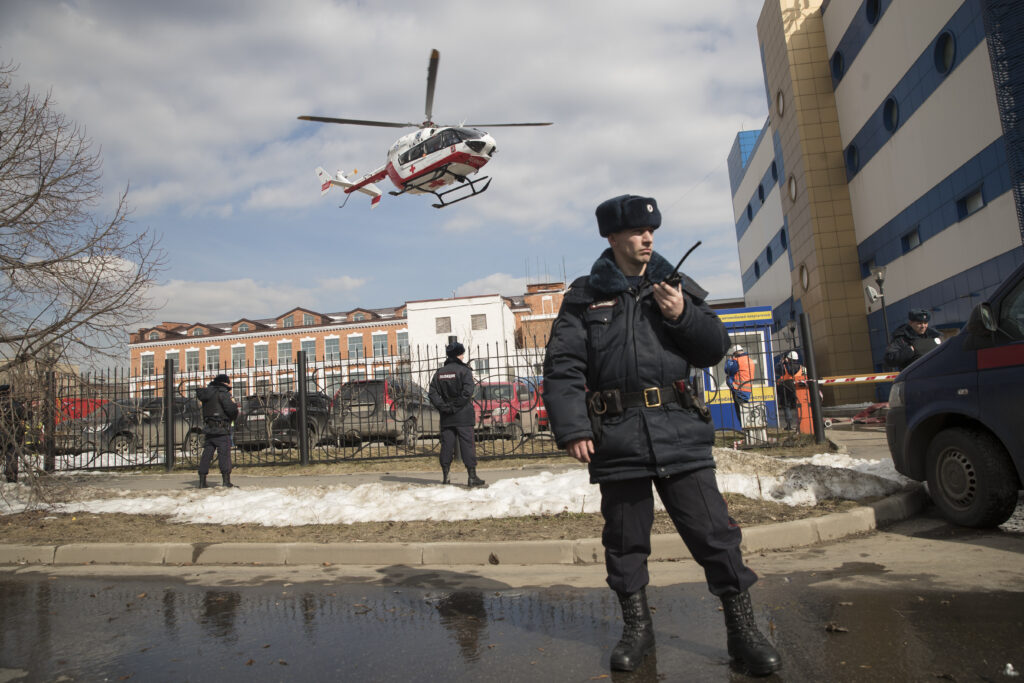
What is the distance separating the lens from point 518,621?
3.64 m

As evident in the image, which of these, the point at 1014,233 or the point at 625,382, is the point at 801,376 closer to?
the point at 1014,233

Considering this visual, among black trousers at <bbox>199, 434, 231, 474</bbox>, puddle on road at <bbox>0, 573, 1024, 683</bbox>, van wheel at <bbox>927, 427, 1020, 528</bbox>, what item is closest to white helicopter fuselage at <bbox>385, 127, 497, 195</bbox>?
black trousers at <bbox>199, 434, 231, 474</bbox>

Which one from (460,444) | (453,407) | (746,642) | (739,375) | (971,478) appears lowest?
(746,642)

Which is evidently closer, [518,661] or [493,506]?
[518,661]

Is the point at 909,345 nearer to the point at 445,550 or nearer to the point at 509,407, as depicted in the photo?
the point at 445,550

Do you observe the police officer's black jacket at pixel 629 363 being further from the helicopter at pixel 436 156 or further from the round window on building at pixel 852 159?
the round window on building at pixel 852 159

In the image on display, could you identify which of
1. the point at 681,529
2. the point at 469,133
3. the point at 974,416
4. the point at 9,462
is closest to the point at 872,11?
the point at 469,133

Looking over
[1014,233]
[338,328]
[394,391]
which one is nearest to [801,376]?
[394,391]

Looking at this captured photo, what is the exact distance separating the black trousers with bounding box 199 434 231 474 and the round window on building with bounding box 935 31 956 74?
2075 cm

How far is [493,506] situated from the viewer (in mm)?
6590

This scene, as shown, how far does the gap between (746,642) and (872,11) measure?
27.2m

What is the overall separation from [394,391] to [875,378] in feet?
29.1

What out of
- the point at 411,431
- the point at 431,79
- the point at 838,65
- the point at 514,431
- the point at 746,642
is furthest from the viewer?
the point at 838,65

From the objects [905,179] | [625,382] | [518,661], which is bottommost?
[518,661]
